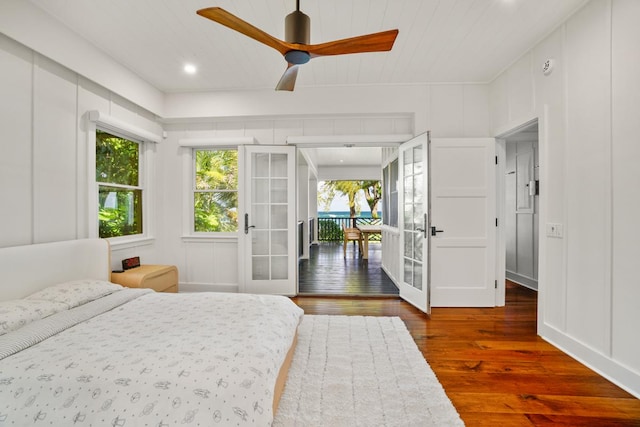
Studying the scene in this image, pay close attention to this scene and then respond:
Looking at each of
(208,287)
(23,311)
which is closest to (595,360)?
(23,311)

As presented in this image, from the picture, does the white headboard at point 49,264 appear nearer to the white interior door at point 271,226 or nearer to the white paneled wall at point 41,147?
the white paneled wall at point 41,147

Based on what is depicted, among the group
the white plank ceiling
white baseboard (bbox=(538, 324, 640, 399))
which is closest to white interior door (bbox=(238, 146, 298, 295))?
the white plank ceiling

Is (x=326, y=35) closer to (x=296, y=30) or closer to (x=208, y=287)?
(x=296, y=30)

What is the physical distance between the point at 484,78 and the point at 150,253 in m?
4.81

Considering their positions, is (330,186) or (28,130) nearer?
(28,130)

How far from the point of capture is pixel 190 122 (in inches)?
157

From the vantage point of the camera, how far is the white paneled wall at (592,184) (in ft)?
6.20

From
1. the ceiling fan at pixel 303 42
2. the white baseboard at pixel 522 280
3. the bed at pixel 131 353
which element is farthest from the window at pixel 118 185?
the white baseboard at pixel 522 280

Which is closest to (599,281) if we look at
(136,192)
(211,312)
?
(211,312)

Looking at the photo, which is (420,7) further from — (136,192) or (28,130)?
(136,192)

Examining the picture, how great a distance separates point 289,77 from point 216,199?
2418 millimetres

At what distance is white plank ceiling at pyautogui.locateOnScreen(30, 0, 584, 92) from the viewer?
2.26 m

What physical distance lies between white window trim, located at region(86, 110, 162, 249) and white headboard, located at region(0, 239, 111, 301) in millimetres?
299

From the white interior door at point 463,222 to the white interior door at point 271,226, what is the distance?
1796 millimetres
